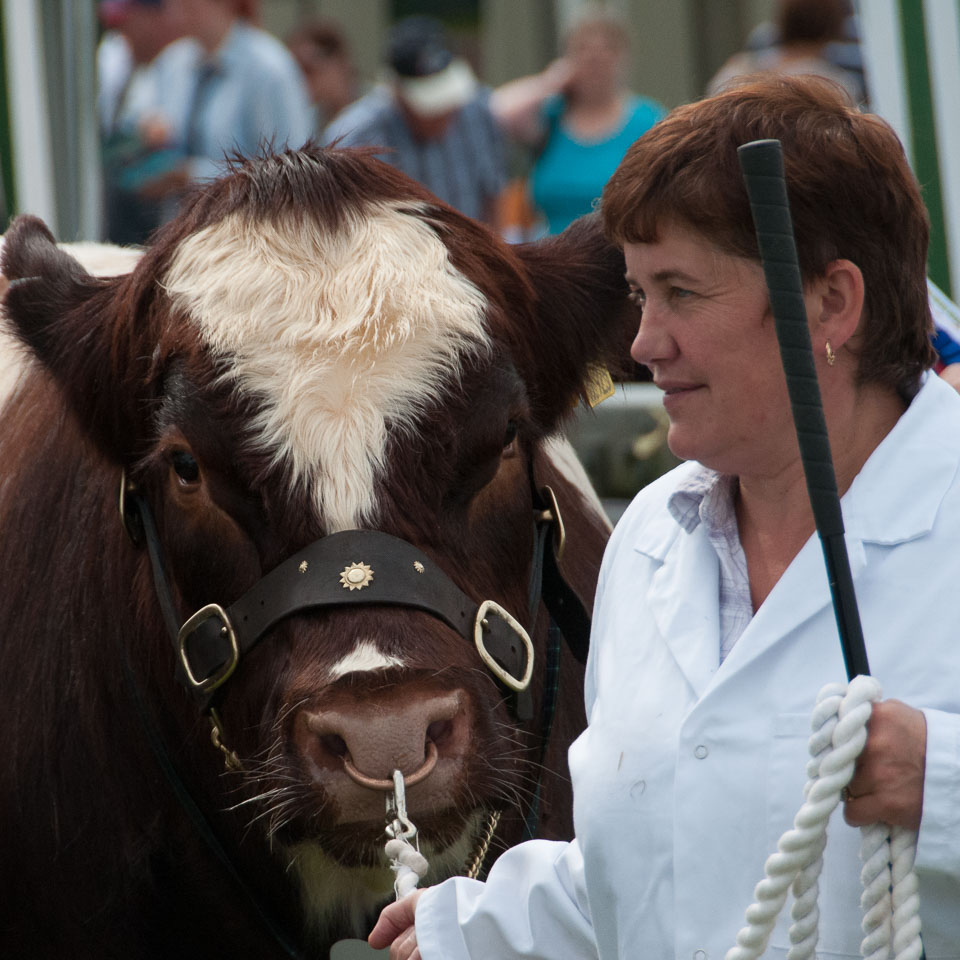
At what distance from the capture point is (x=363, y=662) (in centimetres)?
226

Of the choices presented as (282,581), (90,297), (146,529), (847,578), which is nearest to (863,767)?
(847,578)

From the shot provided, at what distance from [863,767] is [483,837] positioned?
4.15ft

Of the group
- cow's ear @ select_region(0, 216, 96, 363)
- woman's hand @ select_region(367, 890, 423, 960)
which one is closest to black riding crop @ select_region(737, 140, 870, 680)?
woman's hand @ select_region(367, 890, 423, 960)

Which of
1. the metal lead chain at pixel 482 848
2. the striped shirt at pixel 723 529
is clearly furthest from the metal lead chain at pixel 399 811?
the striped shirt at pixel 723 529

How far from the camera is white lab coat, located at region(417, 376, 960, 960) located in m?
1.65

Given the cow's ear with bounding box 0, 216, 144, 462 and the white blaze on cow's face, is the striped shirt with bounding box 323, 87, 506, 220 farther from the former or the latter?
the white blaze on cow's face

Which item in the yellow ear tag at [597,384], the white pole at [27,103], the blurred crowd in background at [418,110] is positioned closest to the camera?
the yellow ear tag at [597,384]

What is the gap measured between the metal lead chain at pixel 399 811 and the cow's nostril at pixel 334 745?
10cm

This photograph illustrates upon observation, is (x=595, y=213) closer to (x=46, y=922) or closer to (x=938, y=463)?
(x=938, y=463)

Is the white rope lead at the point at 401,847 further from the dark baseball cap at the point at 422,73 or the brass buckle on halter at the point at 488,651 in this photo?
the dark baseball cap at the point at 422,73

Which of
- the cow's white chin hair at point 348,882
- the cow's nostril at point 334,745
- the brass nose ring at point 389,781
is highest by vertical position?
the cow's nostril at point 334,745

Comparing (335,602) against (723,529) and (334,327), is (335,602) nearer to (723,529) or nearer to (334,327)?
(334,327)

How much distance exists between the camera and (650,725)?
1.82 meters

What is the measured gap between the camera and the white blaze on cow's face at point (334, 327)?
2.43 m
